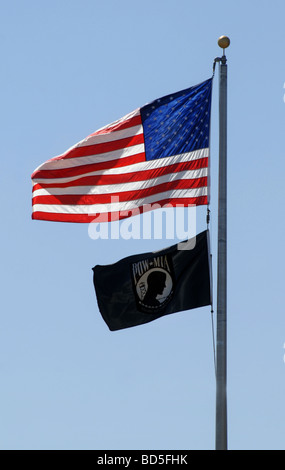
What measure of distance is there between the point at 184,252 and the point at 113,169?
2.72 m

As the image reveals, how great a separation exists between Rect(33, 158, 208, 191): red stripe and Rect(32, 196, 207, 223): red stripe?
0.71m

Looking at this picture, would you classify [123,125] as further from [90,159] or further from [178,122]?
[178,122]

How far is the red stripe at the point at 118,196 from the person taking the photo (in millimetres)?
32438

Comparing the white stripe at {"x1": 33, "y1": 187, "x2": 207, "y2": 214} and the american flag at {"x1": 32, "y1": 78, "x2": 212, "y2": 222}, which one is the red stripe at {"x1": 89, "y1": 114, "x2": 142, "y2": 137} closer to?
the american flag at {"x1": 32, "y1": 78, "x2": 212, "y2": 222}

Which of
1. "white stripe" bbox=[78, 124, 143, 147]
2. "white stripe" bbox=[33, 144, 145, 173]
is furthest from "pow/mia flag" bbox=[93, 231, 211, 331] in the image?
"white stripe" bbox=[78, 124, 143, 147]

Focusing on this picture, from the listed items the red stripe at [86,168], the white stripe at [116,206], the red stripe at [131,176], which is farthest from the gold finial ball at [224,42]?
the red stripe at [86,168]

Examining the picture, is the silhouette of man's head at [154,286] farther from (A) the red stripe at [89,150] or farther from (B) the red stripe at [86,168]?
(A) the red stripe at [89,150]

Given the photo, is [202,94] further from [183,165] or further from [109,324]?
[109,324]

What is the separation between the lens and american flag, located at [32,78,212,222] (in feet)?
107

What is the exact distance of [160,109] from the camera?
33500 mm

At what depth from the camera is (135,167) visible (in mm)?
33312

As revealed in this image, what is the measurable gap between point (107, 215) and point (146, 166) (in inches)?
56.1
